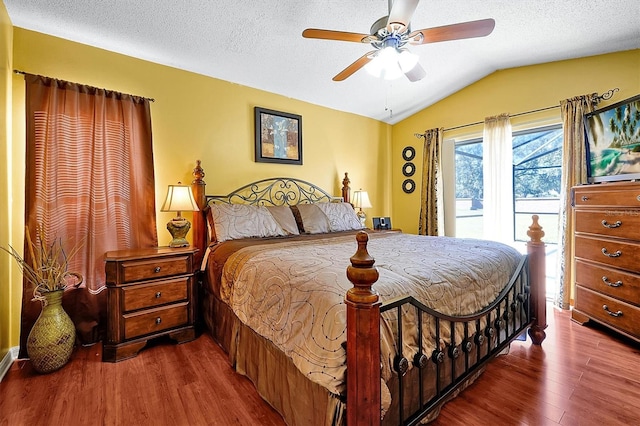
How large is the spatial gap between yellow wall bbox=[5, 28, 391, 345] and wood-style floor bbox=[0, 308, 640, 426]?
2.50 feet

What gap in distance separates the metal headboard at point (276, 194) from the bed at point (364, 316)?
2.23 feet

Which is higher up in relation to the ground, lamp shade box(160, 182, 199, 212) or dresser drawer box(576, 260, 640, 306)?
lamp shade box(160, 182, 199, 212)

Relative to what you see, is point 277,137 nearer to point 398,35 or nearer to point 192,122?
point 192,122

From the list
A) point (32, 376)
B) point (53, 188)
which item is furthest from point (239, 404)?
point (53, 188)

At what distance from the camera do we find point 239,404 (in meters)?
1.63

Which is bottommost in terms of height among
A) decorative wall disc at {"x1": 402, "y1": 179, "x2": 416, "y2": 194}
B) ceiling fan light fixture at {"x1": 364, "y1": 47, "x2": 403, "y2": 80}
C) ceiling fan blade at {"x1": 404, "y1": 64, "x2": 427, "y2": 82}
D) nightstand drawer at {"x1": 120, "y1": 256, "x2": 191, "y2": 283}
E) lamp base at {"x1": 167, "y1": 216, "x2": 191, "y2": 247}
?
nightstand drawer at {"x1": 120, "y1": 256, "x2": 191, "y2": 283}

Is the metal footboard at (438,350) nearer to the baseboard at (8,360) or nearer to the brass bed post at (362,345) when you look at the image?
the brass bed post at (362,345)

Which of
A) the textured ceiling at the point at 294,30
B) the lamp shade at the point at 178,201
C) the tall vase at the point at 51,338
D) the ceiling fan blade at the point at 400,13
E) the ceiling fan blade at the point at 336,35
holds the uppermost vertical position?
the textured ceiling at the point at 294,30

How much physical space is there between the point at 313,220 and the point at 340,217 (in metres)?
0.40

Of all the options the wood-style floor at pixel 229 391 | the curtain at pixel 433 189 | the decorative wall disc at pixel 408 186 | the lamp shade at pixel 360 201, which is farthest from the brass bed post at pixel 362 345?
the decorative wall disc at pixel 408 186

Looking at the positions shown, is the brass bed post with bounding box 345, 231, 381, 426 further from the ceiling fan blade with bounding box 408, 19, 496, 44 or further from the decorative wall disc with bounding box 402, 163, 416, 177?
the decorative wall disc with bounding box 402, 163, 416, 177

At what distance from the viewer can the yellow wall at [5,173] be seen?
198cm

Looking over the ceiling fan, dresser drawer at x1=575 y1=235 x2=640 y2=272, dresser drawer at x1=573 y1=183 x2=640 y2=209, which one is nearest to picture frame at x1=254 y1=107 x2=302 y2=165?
the ceiling fan

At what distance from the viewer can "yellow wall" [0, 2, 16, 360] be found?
1983 millimetres
